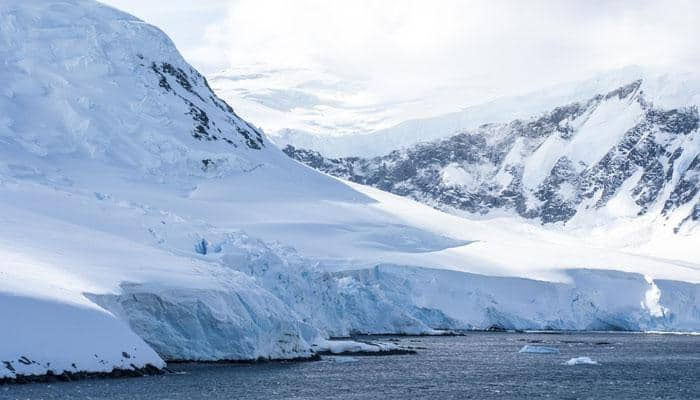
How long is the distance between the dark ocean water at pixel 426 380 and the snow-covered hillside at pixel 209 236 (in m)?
2.63

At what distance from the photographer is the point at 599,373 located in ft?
199

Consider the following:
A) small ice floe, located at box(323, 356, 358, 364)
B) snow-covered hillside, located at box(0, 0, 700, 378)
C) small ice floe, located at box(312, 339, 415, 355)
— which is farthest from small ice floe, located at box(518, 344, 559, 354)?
small ice floe, located at box(323, 356, 358, 364)

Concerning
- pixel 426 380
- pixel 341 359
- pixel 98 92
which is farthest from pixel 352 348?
pixel 98 92

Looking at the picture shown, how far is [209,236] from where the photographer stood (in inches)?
2672

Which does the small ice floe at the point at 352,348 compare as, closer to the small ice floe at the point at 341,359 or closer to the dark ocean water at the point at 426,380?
the dark ocean water at the point at 426,380

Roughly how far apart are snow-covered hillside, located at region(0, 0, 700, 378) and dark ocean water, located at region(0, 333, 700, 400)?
2634 millimetres

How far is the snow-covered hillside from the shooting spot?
2184 inches

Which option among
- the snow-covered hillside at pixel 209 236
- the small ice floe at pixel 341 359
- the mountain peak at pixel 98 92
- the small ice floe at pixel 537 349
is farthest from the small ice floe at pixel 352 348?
the mountain peak at pixel 98 92

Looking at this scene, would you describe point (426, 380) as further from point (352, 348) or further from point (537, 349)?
point (537, 349)

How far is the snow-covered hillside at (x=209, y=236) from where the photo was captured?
182ft

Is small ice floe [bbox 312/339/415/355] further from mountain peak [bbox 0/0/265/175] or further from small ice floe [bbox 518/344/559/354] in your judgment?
mountain peak [bbox 0/0/265/175]

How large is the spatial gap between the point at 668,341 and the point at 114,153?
52059mm

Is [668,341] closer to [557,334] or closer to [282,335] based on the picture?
[557,334]

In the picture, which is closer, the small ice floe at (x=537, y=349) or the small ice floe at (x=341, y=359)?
the small ice floe at (x=341, y=359)
